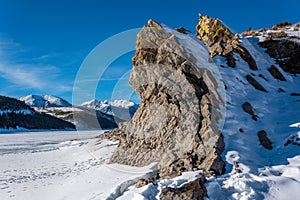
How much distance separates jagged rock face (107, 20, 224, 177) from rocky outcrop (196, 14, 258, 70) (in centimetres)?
585

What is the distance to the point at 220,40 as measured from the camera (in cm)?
2616

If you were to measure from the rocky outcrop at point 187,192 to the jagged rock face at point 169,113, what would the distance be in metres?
1.45

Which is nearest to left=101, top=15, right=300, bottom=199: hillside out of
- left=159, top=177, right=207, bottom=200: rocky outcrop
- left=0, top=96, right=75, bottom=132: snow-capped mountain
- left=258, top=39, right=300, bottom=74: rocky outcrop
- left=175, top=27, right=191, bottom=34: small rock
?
left=159, top=177, right=207, bottom=200: rocky outcrop

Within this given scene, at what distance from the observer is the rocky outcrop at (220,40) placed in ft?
71.8

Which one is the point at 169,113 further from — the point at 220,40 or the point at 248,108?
the point at 220,40

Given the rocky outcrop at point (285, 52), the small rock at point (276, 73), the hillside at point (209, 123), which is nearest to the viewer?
the hillside at point (209, 123)

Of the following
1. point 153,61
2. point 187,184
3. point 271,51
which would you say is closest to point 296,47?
point 271,51

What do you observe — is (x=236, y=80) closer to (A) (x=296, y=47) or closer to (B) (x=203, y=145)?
(B) (x=203, y=145)

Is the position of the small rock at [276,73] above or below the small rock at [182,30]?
below

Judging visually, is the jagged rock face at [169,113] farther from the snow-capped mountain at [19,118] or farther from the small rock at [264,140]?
the snow-capped mountain at [19,118]

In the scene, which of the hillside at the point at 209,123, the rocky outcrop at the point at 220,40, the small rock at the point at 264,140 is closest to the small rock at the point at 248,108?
the hillside at the point at 209,123

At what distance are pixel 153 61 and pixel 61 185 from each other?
375 inches

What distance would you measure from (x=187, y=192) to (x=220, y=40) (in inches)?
796

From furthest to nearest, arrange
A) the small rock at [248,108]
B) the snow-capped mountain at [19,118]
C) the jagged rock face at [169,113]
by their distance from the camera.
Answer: the snow-capped mountain at [19,118] < the small rock at [248,108] < the jagged rock face at [169,113]
